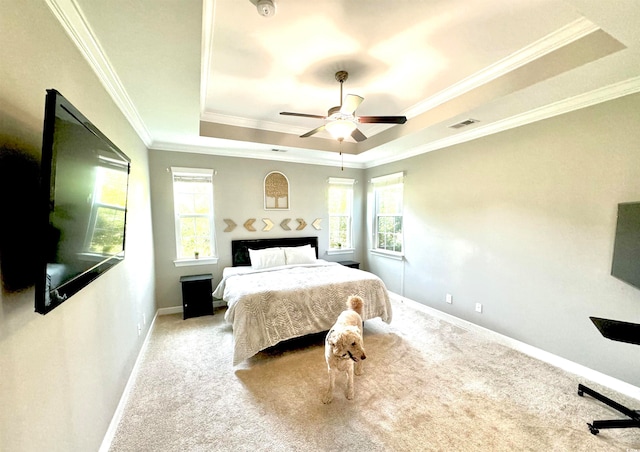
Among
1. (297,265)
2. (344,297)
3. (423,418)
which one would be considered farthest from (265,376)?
(297,265)

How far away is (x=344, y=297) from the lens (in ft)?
10.2

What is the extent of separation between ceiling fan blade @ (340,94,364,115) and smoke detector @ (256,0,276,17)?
2.55ft

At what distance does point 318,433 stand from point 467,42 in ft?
10.4

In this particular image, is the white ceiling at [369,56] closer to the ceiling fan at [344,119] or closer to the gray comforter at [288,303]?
the ceiling fan at [344,119]

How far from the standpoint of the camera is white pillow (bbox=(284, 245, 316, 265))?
14.1 feet

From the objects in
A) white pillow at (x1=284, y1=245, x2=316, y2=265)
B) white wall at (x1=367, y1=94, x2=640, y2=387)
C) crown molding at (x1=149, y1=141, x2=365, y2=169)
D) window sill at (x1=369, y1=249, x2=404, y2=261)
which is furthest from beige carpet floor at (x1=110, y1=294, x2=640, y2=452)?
crown molding at (x1=149, y1=141, x2=365, y2=169)

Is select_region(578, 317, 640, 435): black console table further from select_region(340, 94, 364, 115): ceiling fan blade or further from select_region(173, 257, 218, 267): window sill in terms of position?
select_region(173, 257, 218, 267): window sill

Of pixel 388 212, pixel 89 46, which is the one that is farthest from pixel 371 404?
pixel 388 212

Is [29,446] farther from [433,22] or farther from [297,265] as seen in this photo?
[297,265]

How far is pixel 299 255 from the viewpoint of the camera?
438 cm

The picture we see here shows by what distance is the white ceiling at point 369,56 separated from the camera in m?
1.50

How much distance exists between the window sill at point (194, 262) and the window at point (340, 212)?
2.24m

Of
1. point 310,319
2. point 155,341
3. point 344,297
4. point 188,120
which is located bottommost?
point 155,341

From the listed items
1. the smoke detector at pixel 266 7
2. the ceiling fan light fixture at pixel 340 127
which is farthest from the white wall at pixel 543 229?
the smoke detector at pixel 266 7
